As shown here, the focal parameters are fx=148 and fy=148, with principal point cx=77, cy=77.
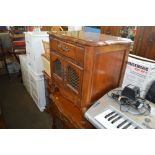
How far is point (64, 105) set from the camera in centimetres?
119

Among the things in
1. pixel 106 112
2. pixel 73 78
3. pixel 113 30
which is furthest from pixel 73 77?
pixel 113 30

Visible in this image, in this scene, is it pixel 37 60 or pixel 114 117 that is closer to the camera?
pixel 114 117

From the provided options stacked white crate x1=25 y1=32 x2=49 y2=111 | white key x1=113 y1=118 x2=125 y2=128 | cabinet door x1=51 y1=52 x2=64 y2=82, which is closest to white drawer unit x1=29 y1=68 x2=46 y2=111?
stacked white crate x1=25 y1=32 x2=49 y2=111

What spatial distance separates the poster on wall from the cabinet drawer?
412mm

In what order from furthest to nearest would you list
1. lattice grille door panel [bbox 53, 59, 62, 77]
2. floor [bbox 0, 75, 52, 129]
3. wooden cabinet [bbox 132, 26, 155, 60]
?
floor [bbox 0, 75, 52, 129] → lattice grille door panel [bbox 53, 59, 62, 77] → wooden cabinet [bbox 132, 26, 155, 60]

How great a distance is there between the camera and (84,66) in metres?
0.82

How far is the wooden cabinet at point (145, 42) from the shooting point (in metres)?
1.00

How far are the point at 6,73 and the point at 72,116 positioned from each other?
290 cm

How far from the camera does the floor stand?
6.47 feet

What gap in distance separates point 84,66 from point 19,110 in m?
1.80

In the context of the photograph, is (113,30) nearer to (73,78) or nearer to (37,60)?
(73,78)

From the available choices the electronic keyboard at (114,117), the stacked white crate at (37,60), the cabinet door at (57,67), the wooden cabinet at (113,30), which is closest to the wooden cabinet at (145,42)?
the electronic keyboard at (114,117)

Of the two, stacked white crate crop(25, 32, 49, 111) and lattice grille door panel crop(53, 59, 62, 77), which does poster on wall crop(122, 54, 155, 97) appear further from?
stacked white crate crop(25, 32, 49, 111)
